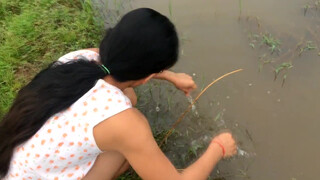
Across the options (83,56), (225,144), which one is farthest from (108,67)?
(225,144)

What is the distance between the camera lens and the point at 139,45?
4.11 ft

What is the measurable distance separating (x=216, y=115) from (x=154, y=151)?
1036 mm

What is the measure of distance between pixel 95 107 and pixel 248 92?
140 centimetres

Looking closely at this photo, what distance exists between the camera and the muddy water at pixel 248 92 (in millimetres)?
2160

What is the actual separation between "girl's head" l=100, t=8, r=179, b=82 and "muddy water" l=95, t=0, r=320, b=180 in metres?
1.01

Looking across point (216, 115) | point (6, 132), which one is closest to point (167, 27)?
point (6, 132)

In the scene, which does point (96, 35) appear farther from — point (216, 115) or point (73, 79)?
point (73, 79)

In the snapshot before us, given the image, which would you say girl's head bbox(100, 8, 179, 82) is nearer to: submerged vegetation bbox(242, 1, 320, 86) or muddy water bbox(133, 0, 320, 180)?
muddy water bbox(133, 0, 320, 180)

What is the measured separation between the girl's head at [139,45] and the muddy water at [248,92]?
3.30ft

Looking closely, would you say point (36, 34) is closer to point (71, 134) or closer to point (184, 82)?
point (184, 82)

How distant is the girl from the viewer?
128 cm

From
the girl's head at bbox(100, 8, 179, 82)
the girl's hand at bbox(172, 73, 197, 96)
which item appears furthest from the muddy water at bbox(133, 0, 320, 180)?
the girl's head at bbox(100, 8, 179, 82)

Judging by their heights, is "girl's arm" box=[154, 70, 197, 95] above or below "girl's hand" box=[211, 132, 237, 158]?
above

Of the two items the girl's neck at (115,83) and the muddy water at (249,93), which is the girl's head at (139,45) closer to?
the girl's neck at (115,83)
